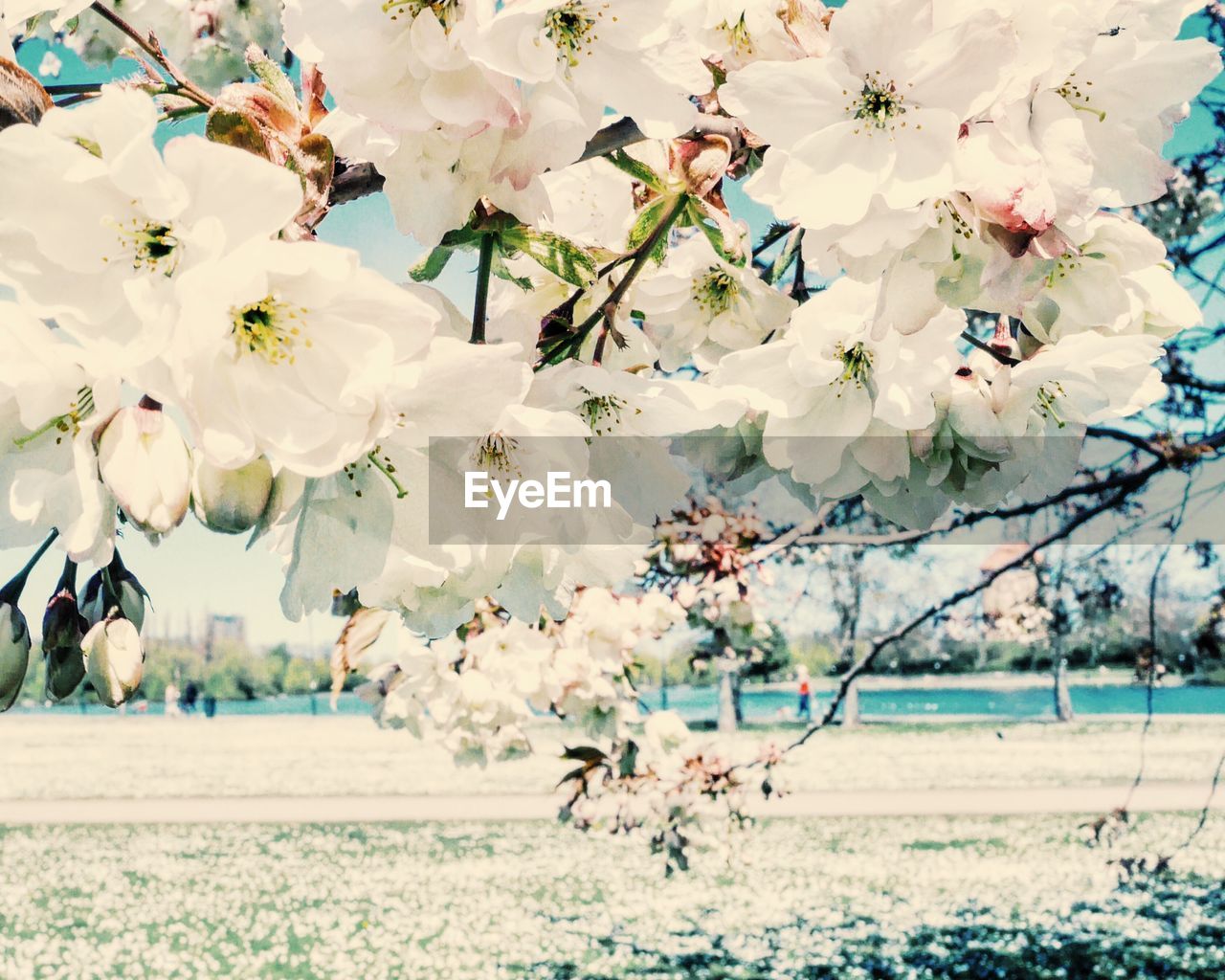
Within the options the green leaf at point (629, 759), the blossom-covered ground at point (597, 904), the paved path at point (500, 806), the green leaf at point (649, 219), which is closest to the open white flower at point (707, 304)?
the green leaf at point (649, 219)

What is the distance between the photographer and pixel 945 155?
616mm

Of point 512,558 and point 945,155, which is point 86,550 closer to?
point 512,558

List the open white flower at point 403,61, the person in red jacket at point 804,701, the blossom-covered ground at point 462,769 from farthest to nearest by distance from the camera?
the person in red jacket at point 804,701, the blossom-covered ground at point 462,769, the open white flower at point 403,61

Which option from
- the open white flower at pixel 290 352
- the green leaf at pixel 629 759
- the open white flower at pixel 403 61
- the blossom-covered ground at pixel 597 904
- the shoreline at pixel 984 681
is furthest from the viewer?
the shoreline at pixel 984 681

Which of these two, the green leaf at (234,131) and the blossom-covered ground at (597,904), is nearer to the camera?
the green leaf at (234,131)

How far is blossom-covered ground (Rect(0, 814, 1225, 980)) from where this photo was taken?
24.1 ft

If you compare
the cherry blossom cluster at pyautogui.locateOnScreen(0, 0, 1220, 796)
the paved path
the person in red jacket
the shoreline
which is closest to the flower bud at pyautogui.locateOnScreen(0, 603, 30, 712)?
the cherry blossom cluster at pyautogui.locateOnScreen(0, 0, 1220, 796)

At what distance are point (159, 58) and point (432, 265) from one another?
221mm

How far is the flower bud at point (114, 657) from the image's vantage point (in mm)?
774

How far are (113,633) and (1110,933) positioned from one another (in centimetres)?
869

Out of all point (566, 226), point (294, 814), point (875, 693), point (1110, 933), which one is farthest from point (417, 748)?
point (566, 226)

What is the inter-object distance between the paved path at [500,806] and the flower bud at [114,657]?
12634 mm

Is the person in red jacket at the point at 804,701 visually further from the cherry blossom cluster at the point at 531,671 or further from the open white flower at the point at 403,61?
the open white flower at the point at 403,61

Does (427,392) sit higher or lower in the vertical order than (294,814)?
higher
